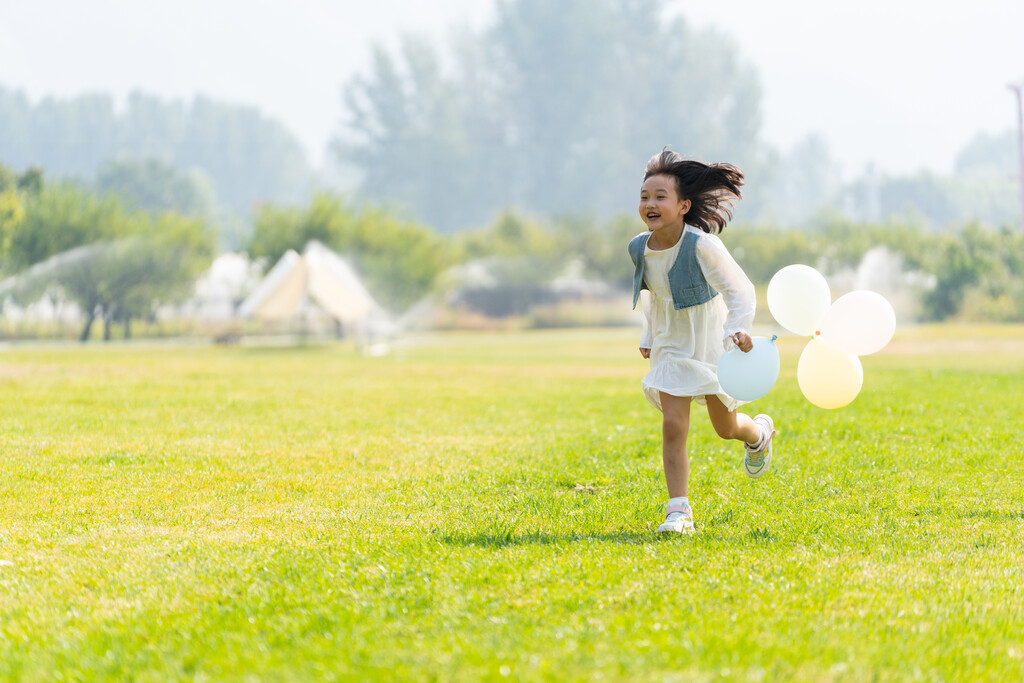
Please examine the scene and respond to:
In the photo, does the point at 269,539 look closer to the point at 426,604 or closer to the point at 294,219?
the point at 426,604

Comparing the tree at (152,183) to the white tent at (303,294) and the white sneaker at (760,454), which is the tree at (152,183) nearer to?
the white tent at (303,294)

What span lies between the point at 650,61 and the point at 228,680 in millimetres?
106797

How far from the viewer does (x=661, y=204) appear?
5484 millimetres

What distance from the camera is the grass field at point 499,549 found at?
10.9 ft

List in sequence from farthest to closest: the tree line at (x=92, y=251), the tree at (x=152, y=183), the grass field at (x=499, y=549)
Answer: the tree at (x=152, y=183) < the tree line at (x=92, y=251) < the grass field at (x=499, y=549)

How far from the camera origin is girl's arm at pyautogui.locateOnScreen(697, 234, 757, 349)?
5.34m

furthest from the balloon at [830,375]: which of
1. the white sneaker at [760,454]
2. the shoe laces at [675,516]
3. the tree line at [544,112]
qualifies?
the tree line at [544,112]

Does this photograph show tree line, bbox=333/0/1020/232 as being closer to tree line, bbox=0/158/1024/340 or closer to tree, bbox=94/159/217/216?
tree, bbox=94/159/217/216

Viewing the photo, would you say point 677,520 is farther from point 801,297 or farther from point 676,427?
point 801,297

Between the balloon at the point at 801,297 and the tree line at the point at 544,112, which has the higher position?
the tree line at the point at 544,112

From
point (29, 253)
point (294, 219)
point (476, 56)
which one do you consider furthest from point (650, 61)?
point (29, 253)

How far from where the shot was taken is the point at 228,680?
308 centimetres

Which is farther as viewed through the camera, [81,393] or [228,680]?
[81,393]

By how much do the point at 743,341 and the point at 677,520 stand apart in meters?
0.91
